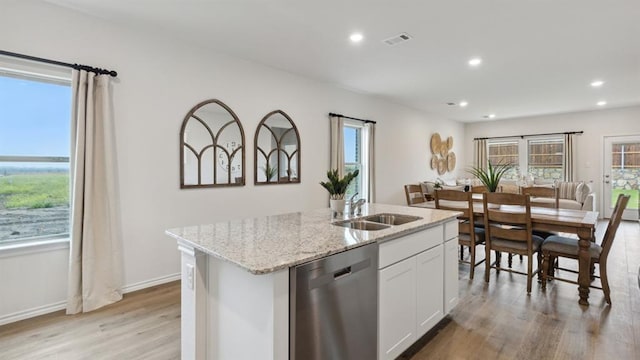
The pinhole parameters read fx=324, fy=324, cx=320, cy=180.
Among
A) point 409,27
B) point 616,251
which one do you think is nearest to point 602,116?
point 616,251

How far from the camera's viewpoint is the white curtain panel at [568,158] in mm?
7887

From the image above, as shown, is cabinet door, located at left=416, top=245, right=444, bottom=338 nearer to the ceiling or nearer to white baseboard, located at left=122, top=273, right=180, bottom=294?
the ceiling

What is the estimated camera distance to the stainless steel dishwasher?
142 centimetres

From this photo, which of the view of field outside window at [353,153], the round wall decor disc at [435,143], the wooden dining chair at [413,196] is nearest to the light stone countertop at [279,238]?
the wooden dining chair at [413,196]

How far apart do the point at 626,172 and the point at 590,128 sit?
1.23m

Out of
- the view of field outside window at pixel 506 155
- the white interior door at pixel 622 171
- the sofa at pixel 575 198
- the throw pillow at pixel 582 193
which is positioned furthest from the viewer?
the view of field outside window at pixel 506 155

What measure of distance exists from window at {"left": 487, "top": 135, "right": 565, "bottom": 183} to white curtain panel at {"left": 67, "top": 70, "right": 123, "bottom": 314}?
29.3 ft

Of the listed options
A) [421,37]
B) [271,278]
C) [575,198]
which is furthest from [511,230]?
[575,198]

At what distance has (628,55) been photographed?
12.7 feet

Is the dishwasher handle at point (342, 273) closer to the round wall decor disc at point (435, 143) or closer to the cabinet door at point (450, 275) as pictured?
the cabinet door at point (450, 275)

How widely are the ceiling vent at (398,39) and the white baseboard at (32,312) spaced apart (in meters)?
3.98

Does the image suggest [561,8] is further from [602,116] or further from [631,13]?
[602,116]

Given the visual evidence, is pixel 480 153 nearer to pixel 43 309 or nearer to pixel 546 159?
pixel 546 159

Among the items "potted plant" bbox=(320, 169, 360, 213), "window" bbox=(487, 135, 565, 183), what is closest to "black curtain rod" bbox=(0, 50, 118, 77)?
"potted plant" bbox=(320, 169, 360, 213)
